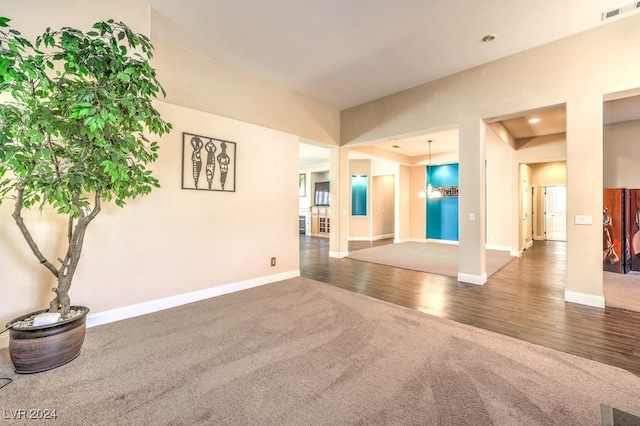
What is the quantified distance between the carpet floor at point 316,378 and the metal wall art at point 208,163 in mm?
1767

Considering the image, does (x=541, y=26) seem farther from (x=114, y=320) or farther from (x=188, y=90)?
(x=114, y=320)

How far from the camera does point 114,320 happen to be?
9.37 feet

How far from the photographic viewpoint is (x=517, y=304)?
336 centimetres

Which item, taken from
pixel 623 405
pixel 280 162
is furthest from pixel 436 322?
pixel 280 162

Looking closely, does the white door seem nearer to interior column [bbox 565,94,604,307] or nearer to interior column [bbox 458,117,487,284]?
interior column [bbox 458,117,487,284]

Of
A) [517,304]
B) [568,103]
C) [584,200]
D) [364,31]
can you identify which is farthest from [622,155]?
[364,31]

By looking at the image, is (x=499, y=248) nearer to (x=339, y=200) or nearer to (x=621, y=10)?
(x=339, y=200)

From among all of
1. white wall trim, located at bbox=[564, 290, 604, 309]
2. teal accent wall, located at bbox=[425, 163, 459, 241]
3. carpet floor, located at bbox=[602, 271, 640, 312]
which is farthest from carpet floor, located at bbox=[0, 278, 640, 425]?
teal accent wall, located at bbox=[425, 163, 459, 241]

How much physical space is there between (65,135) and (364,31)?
3185 millimetres

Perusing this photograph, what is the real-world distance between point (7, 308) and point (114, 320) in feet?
2.68

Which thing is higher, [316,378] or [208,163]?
[208,163]

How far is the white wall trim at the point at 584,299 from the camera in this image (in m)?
3.24

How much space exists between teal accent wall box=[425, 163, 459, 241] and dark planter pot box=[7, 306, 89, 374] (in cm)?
934

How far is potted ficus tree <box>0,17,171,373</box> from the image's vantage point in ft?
5.73
